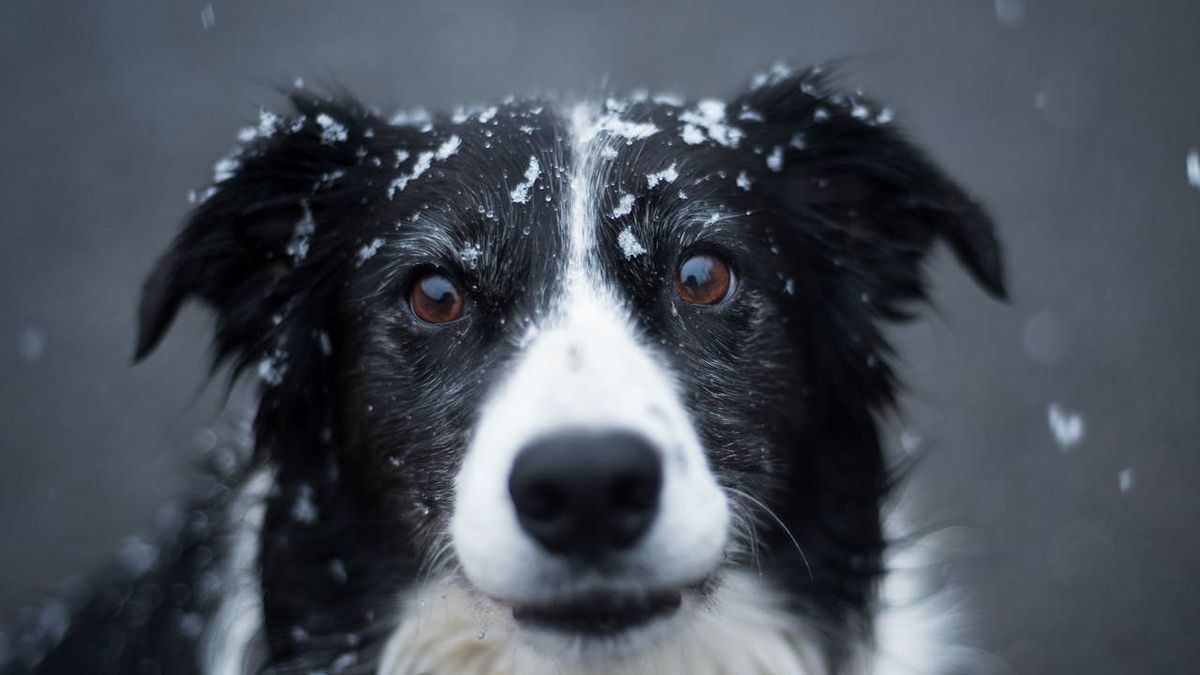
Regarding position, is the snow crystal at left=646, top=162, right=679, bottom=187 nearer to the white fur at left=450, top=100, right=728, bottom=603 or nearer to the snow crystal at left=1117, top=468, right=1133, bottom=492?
the white fur at left=450, top=100, right=728, bottom=603

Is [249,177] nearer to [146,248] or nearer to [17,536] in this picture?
[17,536]

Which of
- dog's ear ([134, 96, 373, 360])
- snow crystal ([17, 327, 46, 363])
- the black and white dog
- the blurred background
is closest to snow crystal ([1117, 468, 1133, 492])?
the blurred background

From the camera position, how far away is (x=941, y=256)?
10.4ft

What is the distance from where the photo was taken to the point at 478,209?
2207 mm

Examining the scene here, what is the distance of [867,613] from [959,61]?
3.75 meters

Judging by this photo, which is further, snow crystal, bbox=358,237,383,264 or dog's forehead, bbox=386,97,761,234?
snow crystal, bbox=358,237,383,264

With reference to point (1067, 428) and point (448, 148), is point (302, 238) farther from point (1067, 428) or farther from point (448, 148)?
point (1067, 428)

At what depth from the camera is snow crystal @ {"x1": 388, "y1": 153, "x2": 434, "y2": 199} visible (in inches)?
92.4

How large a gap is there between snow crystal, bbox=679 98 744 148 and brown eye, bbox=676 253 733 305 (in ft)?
1.08

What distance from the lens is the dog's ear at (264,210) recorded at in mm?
2436

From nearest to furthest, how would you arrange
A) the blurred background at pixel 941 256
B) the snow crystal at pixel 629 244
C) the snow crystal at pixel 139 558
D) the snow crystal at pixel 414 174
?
the snow crystal at pixel 629 244, the snow crystal at pixel 414 174, the snow crystal at pixel 139 558, the blurred background at pixel 941 256

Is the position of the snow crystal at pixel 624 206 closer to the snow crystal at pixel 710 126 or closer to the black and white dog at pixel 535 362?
the black and white dog at pixel 535 362

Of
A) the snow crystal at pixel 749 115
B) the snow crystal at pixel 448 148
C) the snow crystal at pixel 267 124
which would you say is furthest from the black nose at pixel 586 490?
the snow crystal at pixel 267 124

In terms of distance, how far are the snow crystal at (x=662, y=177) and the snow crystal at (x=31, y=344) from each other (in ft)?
11.8
